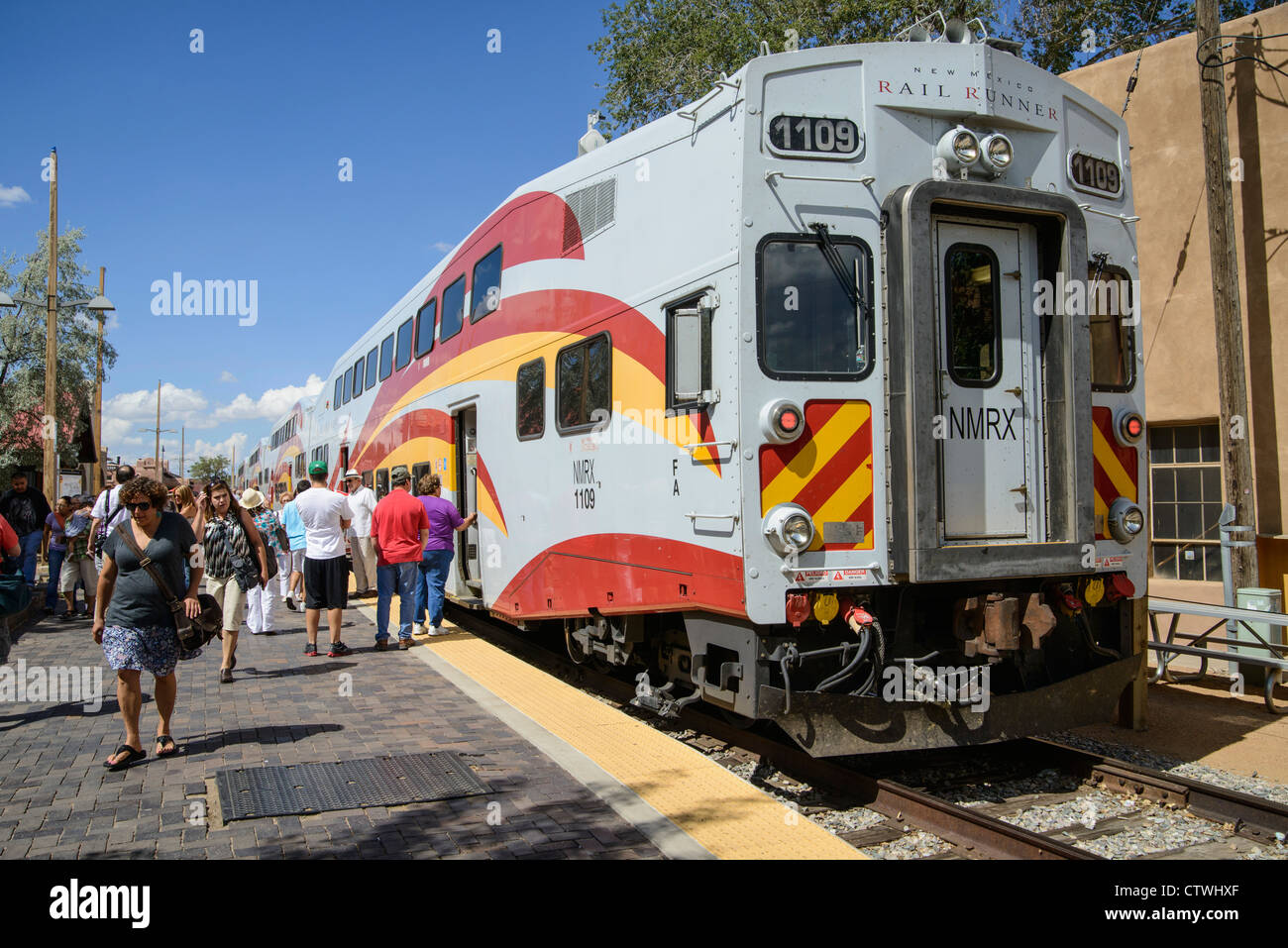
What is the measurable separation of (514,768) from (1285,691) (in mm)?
7050

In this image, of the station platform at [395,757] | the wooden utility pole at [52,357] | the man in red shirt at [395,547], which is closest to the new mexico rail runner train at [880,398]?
the station platform at [395,757]

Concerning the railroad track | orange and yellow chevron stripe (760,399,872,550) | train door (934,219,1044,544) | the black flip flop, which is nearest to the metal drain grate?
the black flip flop

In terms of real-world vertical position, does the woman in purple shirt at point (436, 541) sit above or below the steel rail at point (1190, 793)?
above

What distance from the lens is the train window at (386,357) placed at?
14.3m

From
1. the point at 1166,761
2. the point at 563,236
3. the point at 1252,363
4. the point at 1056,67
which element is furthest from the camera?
the point at 1056,67

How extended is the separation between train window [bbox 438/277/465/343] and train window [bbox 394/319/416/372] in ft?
5.71

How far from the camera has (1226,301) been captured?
988cm

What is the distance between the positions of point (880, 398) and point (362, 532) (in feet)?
29.5

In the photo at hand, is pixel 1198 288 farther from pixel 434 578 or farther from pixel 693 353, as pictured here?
pixel 434 578

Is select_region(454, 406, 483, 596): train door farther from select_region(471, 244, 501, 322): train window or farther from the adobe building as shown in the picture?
the adobe building

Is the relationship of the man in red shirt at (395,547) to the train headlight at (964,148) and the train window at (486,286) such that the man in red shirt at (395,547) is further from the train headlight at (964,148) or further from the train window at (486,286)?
the train headlight at (964,148)
